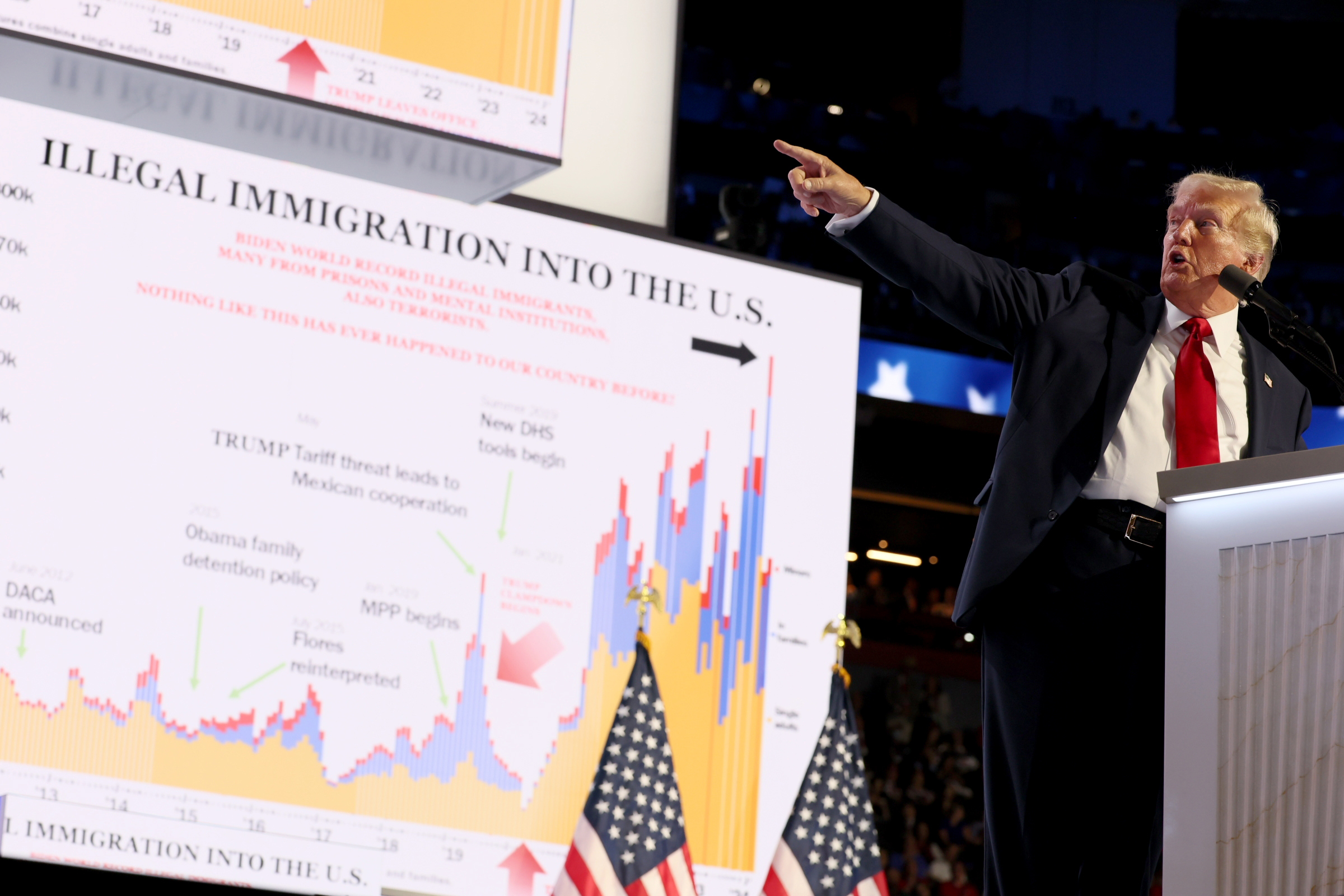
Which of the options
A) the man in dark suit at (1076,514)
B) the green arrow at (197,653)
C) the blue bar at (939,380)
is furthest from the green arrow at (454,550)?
the blue bar at (939,380)

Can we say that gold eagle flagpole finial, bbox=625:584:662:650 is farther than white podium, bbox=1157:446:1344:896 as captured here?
Yes

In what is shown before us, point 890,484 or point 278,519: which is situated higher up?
point 890,484

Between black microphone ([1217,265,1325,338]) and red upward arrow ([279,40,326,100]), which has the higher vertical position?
red upward arrow ([279,40,326,100])

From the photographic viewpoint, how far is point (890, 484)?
9.84 metres

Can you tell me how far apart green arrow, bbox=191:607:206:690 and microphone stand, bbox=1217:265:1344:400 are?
226 cm

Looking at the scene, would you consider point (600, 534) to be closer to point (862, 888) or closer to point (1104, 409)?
point (862, 888)

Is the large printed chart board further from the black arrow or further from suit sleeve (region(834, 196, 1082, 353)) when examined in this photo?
suit sleeve (region(834, 196, 1082, 353))

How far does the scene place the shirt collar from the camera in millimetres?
2131

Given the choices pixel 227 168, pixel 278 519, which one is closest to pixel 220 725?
pixel 278 519

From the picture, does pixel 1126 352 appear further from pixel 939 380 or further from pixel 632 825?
pixel 939 380

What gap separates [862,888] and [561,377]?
149 centimetres

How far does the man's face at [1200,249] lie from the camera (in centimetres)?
216

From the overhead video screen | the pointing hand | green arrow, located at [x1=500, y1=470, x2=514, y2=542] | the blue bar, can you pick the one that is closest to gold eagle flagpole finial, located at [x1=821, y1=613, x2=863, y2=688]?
green arrow, located at [x1=500, y1=470, x2=514, y2=542]

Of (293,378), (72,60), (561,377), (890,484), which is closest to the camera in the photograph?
(72,60)
